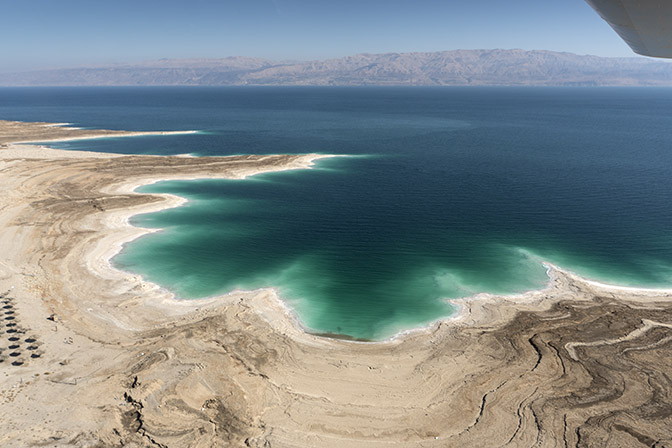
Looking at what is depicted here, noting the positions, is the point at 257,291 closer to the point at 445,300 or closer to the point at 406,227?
the point at 445,300

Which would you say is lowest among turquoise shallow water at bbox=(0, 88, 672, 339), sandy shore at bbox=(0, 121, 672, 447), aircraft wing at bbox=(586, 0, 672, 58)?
sandy shore at bbox=(0, 121, 672, 447)

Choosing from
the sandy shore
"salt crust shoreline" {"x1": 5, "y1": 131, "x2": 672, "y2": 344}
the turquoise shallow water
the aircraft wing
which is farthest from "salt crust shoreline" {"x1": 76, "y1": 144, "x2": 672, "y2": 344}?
the aircraft wing

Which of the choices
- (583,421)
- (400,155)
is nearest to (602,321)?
(583,421)

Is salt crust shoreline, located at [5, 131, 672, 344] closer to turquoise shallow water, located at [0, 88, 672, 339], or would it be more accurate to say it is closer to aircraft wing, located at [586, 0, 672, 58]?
turquoise shallow water, located at [0, 88, 672, 339]

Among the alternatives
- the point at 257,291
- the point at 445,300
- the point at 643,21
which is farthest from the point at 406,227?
the point at 643,21

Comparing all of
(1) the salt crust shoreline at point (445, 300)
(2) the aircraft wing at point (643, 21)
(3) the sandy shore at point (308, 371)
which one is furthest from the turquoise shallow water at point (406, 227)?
(2) the aircraft wing at point (643, 21)

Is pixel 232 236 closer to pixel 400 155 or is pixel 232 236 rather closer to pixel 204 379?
pixel 204 379

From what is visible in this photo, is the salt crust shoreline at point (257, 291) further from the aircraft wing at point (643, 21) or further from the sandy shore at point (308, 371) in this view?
the aircraft wing at point (643, 21)
